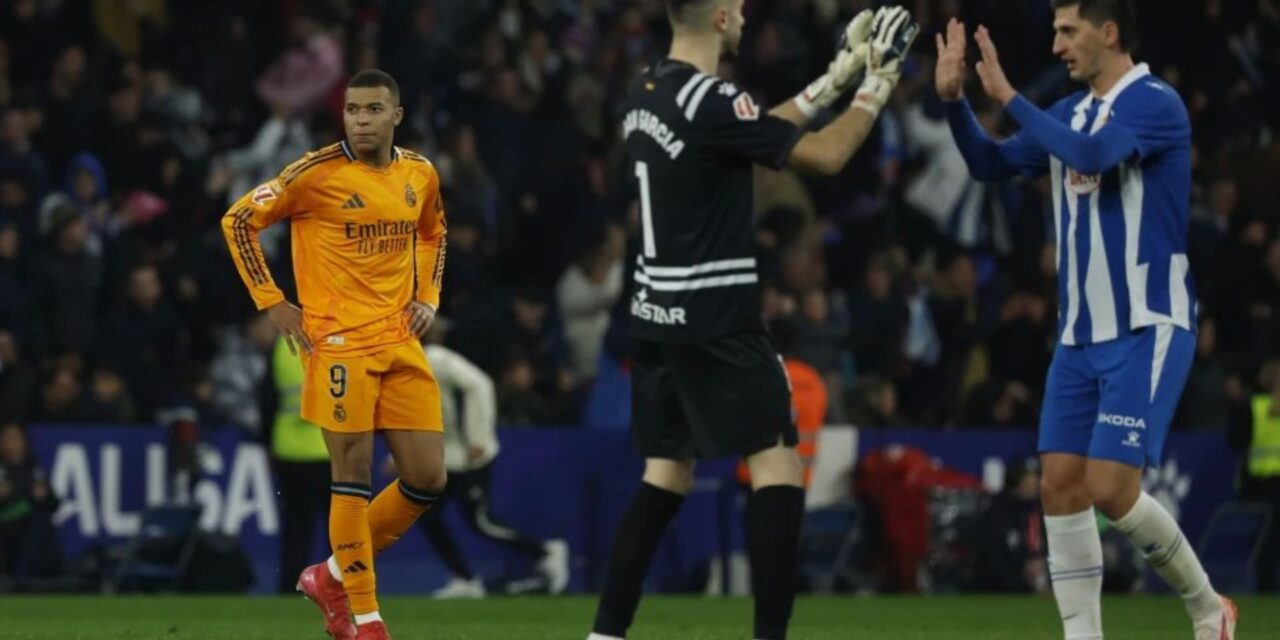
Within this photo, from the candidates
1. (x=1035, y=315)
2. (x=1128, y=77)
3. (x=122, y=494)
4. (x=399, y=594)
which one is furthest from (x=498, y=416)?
(x=1128, y=77)

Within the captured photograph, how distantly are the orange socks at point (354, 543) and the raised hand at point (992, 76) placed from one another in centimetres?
298

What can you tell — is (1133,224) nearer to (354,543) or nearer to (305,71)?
(354,543)

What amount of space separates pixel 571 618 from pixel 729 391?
6.00 meters

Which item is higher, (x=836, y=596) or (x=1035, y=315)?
(x=1035, y=315)

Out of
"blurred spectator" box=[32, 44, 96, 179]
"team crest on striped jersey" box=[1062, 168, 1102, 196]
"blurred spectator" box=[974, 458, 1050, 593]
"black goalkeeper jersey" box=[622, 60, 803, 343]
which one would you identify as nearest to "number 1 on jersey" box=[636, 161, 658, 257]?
"black goalkeeper jersey" box=[622, 60, 803, 343]

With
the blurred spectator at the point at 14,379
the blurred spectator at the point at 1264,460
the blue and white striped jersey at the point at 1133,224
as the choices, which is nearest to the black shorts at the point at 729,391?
the blue and white striped jersey at the point at 1133,224

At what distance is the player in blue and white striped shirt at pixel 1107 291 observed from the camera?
8.94 metres

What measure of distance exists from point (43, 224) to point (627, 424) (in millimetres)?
4576

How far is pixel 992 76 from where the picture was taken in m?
8.92

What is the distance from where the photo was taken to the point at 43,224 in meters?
18.8

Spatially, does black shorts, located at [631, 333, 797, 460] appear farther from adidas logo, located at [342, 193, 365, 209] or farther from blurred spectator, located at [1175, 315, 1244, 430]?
blurred spectator, located at [1175, 315, 1244, 430]

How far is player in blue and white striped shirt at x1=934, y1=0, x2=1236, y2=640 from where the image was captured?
8.94 m

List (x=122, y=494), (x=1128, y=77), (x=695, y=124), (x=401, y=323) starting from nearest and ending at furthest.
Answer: (x=695, y=124), (x=1128, y=77), (x=401, y=323), (x=122, y=494)

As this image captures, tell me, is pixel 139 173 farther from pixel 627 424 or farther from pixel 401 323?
pixel 401 323
